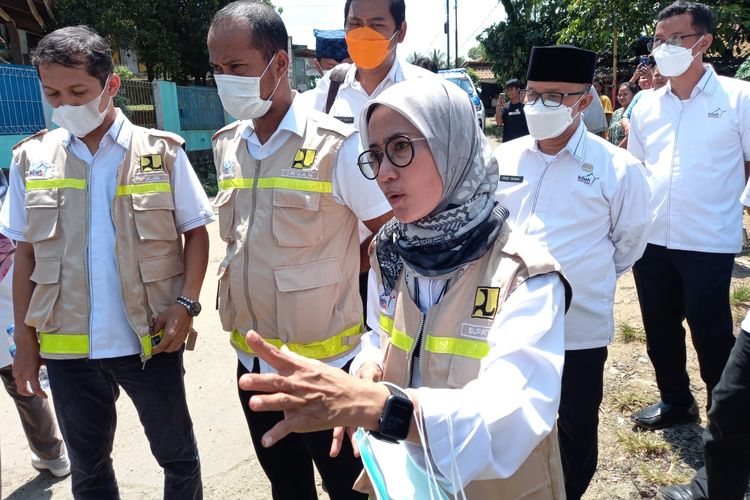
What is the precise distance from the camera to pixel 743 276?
18.5 ft

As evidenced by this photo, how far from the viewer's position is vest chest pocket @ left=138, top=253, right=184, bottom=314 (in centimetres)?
221

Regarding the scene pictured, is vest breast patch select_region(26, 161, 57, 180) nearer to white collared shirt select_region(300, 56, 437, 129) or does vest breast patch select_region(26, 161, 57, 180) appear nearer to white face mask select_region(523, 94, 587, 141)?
white collared shirt select_region(300, 56, 437, 129)

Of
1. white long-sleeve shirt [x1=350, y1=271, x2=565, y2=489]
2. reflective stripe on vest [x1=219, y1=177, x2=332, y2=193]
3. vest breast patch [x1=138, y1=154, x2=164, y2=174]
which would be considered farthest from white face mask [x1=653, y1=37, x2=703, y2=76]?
vest breast patch [x1=138, y1=154, x2=164, y2=174]

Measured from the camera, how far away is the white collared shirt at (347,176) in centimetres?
207

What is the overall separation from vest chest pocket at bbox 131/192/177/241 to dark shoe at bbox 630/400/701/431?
2687 mm

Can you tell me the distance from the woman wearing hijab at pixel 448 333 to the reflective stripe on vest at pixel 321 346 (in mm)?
479

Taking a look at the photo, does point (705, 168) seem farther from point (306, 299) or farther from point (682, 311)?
point (306, 299)

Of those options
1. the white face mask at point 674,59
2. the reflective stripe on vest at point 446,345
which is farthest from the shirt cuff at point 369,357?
the white face mask at point 674,59

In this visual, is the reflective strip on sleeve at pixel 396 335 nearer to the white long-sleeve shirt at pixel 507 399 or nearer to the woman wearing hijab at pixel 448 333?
the woman wearing hijab at pixel 448 333

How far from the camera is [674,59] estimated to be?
3240mm

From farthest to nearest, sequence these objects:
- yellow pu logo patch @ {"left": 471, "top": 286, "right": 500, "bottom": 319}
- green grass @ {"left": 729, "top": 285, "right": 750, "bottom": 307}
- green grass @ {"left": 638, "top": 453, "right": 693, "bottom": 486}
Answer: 1. green grass @ {"left": 729, "top": 285, "right": 750, "bottom": 307}
2. green grass @ {"left": 638, "top": 453, "right": 693, "bottom": 486}
3. yellow pu logo patch @ {"left": 471, "top": 286, "right": 500, "bottom": 319}

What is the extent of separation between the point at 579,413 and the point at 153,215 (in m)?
1.86

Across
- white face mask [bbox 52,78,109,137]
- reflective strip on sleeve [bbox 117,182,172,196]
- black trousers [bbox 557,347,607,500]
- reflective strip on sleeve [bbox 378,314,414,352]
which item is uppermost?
white face mask [bbox 52,78,109,137]

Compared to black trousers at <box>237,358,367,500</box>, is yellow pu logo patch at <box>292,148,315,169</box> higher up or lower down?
higher up
